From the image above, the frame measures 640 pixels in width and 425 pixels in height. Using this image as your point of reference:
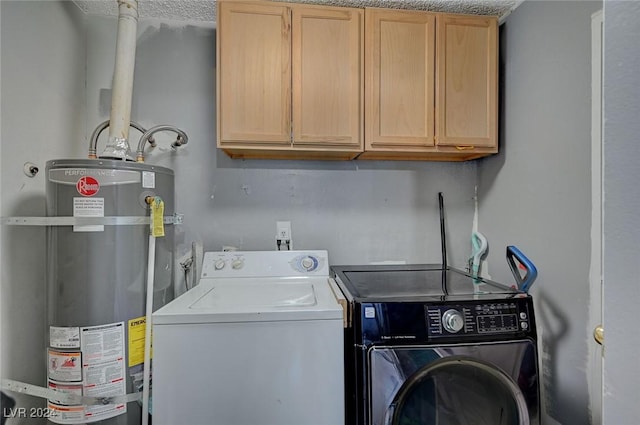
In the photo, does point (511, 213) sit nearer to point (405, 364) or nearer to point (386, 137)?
point (386, 137)

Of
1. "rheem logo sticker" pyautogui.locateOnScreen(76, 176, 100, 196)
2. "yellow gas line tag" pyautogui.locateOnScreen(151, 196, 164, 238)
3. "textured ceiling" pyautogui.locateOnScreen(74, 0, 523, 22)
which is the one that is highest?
"textured ceiling" pyautogui.locateOnScreen(74, 0, 523, 22)

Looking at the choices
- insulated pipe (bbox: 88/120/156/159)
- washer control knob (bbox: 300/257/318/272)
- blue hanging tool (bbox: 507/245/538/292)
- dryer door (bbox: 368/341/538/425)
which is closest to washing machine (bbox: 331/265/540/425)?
dryer door (bbox: 368/341/538/425)

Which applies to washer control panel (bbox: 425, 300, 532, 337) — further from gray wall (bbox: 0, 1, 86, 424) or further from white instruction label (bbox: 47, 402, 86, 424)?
gray wall (bbox: 0, 1, 86, 424)

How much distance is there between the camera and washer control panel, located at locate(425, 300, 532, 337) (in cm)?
105

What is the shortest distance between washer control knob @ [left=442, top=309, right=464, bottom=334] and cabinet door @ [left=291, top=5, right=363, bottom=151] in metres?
0.89

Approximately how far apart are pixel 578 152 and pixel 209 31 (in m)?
1.98

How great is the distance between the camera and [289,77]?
146 cm

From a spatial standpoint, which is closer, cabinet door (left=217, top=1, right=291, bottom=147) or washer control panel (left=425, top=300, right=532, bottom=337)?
washer control panel (left=425, top=300, right=532, bottom=337)

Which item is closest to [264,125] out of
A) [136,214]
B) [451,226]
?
[136,214]

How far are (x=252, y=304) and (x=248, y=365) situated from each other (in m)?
0.21

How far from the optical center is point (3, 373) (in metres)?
1.19

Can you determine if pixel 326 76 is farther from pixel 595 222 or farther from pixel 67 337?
pixel 67 337

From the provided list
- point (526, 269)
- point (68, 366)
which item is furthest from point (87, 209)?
point (526, 269)

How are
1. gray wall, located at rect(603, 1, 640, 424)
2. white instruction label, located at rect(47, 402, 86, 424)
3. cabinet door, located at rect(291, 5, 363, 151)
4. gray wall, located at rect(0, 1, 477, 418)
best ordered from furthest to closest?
cabinet door, located at rect(291, 5, 363, 151) < gray wall, located at rect(0, 1, 477, 418) < white instruction label, located at rect(47, 402, 86, 424) < gray wall, located at rect(603, 1, 640, 424)
